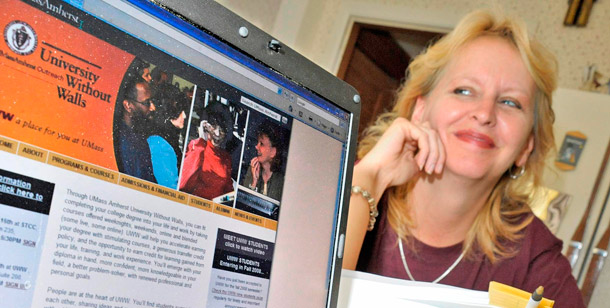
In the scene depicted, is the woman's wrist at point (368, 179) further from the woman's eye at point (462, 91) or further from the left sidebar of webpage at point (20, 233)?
the left sidebar of webpage at point (20, 233)

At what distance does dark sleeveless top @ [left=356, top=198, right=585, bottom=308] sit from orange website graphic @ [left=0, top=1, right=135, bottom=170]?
2.97ft

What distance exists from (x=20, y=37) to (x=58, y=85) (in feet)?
0.10

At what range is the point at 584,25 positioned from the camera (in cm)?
301

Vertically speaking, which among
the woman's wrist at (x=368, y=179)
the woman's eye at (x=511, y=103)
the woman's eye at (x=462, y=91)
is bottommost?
the woman's wrist at (x=368, y=179)

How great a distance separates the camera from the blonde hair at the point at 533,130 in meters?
1.29

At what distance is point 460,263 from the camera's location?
1.26 meters

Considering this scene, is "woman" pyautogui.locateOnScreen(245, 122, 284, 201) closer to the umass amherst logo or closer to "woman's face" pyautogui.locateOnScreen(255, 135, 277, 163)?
"woman's face" pyautogui.locateOnScreen(255, 135, 277, 163)

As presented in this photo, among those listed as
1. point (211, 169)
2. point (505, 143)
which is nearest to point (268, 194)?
point (211, 169)

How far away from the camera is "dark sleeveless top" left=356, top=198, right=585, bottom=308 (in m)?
1.23

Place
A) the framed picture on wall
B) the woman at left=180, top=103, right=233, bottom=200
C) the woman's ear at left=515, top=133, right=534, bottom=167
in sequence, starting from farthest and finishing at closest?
1. the framed picture on wall
2. the woman's ear at left=515, top=133, right=534, bottom=167
3. the woman at left=180, top=103, right=233, bottom=200

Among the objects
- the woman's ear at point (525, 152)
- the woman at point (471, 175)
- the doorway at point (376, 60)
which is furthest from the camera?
the doorway at point (376, 60)

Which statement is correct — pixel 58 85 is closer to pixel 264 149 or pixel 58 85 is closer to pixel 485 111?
pixel 264 149

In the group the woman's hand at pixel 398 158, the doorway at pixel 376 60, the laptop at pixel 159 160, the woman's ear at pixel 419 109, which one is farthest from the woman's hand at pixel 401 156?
the doorway at pixel 376 60

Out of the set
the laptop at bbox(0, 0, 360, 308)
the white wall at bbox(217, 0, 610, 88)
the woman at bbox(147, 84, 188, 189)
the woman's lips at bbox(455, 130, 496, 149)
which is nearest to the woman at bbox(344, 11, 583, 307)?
the woman's lips at bbox(455, 130, 496, 149)
